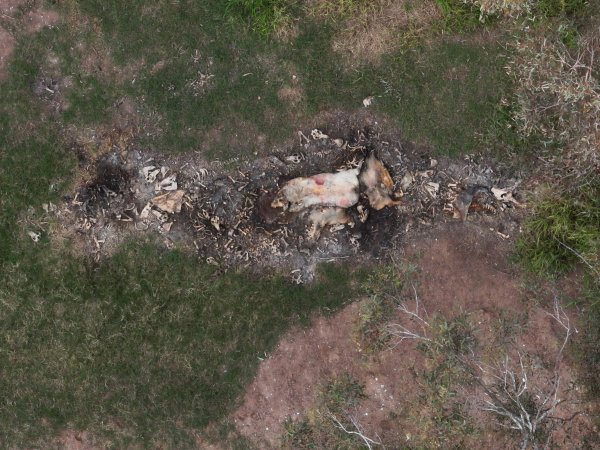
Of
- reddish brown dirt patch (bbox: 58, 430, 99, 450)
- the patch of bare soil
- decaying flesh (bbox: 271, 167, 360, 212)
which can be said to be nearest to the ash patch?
decaying flesh (bbox: 271, 167, 360, 212)

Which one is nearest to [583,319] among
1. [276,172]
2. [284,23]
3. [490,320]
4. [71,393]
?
[490,320]

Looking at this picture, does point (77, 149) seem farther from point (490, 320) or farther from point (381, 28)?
point (490, 320)

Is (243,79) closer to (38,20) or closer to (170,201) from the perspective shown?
(170,201)

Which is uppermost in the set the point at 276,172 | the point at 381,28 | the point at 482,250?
the point at 381,28

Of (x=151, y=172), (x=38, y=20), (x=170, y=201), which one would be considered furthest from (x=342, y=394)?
(x=38, y=20)

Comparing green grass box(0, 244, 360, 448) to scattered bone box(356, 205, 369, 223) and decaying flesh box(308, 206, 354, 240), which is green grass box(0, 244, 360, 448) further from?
scattered bone box(356, 205, 369, 223)
